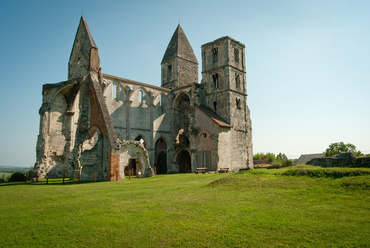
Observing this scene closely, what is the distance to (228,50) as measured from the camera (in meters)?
31.2

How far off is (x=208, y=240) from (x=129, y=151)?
1557 cm

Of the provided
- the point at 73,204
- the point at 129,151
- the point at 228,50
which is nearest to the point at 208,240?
the point at 73,204

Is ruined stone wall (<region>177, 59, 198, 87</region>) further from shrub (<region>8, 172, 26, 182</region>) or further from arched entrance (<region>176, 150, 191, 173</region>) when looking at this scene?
shrub (<region>8, 172, 26, 182</region>)

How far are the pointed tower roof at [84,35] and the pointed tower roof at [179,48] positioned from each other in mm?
16557

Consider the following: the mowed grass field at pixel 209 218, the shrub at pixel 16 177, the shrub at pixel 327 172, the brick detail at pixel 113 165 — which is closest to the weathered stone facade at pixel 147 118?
the brick detail at pixel 113 165

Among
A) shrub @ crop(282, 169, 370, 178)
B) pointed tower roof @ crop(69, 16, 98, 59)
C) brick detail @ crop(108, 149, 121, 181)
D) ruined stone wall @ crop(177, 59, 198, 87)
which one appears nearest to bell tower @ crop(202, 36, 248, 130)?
ruined stone wall @ crop(177, 59, 198, 87)

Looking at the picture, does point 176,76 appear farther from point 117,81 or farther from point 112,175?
point 112,175

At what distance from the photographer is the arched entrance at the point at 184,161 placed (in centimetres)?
3088

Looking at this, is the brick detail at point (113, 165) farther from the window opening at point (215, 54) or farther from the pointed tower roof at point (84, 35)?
the window opening at point (215, 54)

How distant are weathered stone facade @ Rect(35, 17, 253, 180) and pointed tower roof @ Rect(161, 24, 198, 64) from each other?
0.64ft

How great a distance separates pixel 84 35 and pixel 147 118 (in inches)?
432

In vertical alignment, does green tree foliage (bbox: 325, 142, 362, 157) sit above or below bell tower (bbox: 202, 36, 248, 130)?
below

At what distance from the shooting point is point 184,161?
31.4 meters

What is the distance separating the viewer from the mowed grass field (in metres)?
5.16
